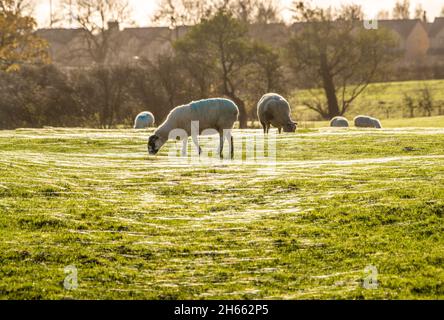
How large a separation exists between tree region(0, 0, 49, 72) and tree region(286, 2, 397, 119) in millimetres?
21801

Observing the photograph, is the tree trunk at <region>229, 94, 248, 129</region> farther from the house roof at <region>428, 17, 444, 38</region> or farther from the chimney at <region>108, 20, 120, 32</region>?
the house roof at <region>428, 17, 444, 38</region>

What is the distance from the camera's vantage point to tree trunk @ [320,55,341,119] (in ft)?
218

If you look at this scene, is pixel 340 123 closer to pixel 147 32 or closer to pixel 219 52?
pixel 219 52

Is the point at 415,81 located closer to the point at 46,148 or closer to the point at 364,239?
the point at 46,148

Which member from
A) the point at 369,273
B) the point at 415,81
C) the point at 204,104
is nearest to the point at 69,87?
the point at 204,104

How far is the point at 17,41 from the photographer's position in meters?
54.7

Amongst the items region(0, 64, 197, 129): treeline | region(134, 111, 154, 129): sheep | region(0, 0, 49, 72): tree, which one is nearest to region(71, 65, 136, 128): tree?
region(0, 64, 197, 129): treeline

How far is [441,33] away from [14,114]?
105484 mm

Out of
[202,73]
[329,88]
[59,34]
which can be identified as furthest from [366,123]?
[59,34]

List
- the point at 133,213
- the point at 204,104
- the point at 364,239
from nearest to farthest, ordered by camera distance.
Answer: the point at 364,239
the point at 133,213
the point at 204,104

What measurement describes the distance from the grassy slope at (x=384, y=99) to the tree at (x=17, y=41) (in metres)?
20.2

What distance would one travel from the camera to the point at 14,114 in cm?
4816

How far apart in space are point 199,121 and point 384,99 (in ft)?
199
